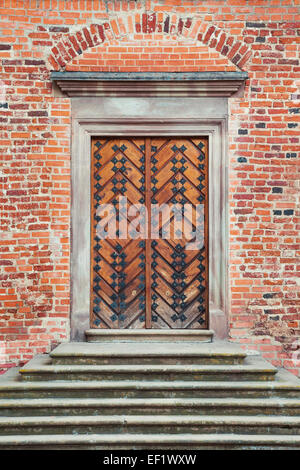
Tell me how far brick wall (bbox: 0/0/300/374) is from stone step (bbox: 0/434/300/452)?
4.45ft

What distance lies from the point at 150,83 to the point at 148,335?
311cm

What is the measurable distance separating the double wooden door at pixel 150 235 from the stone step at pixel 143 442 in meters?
1.61

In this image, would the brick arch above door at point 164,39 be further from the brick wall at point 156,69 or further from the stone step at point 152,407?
the stone step at point 152,407

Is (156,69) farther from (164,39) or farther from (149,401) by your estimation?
(149,401)

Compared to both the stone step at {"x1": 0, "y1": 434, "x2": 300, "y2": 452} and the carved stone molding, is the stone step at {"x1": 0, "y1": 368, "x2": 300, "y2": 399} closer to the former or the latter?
the stone step at {"x1": 0, "y1": 434, "x2": 300, "y2": 452}

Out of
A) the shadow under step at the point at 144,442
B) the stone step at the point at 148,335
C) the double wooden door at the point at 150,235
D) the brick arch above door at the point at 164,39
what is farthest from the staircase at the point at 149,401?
the brick arch above door at the point at 164,39

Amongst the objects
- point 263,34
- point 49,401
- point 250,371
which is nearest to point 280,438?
point 250,371

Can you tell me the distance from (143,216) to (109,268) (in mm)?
798

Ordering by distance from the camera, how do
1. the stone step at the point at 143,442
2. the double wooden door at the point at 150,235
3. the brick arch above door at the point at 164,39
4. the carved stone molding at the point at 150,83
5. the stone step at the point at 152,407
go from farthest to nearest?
the double wooden door at the point at 150,235
the brick arch above door at the point at 164,39
the carved stone molding at the point at 150,83
the stone step at the point at 152,407
the stone step at the point at 143,442

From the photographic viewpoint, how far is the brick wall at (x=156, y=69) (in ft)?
17.2

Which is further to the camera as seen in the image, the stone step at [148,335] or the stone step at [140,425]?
the stone step at [148,335]

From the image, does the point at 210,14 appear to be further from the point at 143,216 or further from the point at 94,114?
the point at 143,216

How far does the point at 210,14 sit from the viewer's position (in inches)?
210

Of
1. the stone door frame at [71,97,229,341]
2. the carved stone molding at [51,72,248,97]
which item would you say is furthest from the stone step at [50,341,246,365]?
the carved stone molding at [51,72,248,97]
